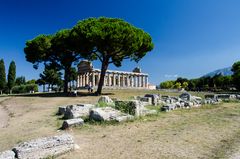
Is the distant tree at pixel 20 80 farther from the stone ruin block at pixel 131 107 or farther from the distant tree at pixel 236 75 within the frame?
the stone ruin block at pixel 131 107

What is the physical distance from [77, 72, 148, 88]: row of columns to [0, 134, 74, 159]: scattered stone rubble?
70293mm

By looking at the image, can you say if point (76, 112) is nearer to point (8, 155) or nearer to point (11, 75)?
point (8, 155)

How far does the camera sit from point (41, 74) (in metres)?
80.0

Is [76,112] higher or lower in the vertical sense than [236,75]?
lower

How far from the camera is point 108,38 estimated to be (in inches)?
1428

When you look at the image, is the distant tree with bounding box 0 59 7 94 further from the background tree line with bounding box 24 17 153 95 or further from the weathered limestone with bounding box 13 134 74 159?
the weathered limestone with bounding box 13 134 74 159

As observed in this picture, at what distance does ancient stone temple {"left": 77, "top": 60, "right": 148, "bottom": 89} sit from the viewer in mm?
78875

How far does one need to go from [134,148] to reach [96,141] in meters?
1.77

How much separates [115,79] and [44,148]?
8911 centimetres

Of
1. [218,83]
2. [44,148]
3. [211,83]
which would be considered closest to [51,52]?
[44,148]

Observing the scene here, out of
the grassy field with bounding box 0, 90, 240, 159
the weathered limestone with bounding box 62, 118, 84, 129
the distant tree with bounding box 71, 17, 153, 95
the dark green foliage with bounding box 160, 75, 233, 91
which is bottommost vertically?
the grassy field with bounding box 0, 90, 240, 159

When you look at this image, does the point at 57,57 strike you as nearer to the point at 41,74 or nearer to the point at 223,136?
the point at 41,74

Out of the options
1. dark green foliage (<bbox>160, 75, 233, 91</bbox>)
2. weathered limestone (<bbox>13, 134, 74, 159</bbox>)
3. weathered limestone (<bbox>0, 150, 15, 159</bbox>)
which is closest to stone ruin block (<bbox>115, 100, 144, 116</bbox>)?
weathered limestone (<bbox>13, 134, 74, 159</bbox>)

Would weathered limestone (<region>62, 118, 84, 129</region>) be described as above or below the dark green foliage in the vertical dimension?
below
